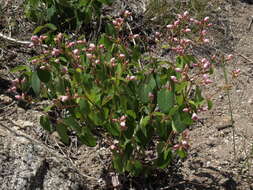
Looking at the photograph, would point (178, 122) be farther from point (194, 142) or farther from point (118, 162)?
point (194, 142)

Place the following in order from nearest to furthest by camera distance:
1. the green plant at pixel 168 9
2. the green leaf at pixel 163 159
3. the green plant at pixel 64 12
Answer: the green leaf at pixel 163 159 < the green plant at pixel 64 12 < the green plant at pixel 168 9

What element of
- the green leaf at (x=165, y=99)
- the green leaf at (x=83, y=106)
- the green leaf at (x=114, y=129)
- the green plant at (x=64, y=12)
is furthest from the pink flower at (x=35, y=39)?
the green plant at (x=64, y=12)

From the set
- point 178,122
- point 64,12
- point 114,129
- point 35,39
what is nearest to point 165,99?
point 178,122

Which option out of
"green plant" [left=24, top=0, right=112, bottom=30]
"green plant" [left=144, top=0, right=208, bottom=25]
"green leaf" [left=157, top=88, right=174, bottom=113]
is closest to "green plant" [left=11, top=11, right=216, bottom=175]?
"green leaf" [left=157, top=88, right=174, bottom=113]

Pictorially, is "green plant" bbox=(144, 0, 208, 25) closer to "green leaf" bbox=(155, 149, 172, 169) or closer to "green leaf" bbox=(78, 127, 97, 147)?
"green leaf" bbox=(155, 149, 172, 169)

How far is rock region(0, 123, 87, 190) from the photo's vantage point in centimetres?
197

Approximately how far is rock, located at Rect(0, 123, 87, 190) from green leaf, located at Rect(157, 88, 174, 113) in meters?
0.74

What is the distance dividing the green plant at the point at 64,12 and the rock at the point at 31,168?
1163 mm

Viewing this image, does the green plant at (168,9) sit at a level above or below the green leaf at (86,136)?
above

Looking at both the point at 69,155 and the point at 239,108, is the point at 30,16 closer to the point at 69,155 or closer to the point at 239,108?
the point at 69,155

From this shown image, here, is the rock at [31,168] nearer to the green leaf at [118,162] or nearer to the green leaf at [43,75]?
the green leaf at [118,162]

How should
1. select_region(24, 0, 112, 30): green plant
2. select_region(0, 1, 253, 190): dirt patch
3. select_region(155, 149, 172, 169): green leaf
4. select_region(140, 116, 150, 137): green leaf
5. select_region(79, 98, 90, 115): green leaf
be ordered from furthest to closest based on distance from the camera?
select_region(24, 0, 112, 30): green plant, select_region(0, 1, 253, 190): dirt patch, select_region(155, 149, 172, 169): green leaf, select_region(140, 116, 150, 137): green leaf, select_region(79, 98, 90, 115): green leaf

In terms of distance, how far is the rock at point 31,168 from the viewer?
1975mm

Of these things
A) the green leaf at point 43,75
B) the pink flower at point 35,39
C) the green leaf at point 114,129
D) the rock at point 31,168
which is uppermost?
the pink flower at point 35,39
